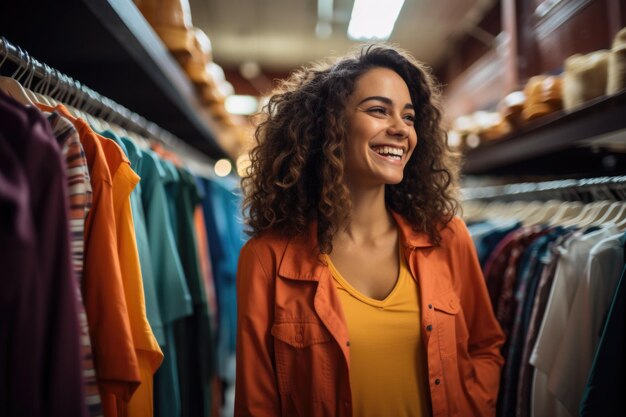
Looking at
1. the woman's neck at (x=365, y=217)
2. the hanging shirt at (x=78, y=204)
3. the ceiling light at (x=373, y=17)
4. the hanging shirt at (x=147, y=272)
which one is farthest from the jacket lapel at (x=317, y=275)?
the ceiling light at (x=373, y=17)

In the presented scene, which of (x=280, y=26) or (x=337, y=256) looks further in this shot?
(x=280, y=26)

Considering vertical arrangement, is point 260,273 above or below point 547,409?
above

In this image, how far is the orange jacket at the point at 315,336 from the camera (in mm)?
1336

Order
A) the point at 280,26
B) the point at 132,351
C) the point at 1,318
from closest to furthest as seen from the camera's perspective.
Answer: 1. the point at 1,318
2. the point at 132,351
3. the point at 280,26

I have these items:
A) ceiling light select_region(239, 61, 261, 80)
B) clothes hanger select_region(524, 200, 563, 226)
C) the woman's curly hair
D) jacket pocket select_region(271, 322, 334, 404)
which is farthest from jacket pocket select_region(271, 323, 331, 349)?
ceiling light select_region(239, 61, 261, 80)

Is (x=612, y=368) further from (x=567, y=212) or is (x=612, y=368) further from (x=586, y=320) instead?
(x=567, y=212)

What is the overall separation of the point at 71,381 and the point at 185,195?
3.70 ft

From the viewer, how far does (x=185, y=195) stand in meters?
1.82

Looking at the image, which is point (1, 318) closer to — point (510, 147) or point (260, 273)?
point (260, 273)

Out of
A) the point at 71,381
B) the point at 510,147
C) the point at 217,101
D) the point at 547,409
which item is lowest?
the point at 547,409

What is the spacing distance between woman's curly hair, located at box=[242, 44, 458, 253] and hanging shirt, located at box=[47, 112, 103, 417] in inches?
26.1

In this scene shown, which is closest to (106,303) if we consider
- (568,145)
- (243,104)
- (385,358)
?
(385,358)

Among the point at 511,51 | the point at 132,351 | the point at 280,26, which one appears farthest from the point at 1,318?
the point at 280,26

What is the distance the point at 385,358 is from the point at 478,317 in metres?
0.43
